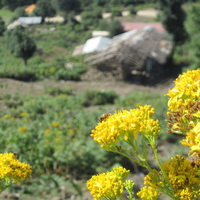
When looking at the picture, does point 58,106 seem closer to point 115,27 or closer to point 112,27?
point 112,27

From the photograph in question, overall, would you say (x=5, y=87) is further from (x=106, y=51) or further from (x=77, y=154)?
(x=77, y=154)

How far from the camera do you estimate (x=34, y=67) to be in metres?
22.1

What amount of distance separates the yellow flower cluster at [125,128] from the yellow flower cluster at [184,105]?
112 millimetres

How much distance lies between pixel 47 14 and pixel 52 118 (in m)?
4.52

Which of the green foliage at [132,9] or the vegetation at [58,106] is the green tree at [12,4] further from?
the green foliage at [132,9]

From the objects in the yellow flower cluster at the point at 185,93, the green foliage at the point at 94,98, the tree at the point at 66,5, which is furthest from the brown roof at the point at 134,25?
the yellow flower cluster at the point at 185,93

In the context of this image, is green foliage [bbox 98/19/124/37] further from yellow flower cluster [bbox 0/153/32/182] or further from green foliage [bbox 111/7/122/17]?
yellow flower cluster [bbox 0/153/32/182]

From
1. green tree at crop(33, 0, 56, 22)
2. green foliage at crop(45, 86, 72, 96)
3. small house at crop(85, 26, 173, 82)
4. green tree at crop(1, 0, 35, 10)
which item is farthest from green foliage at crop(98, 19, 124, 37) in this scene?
green tree at crop(1, 0, 35, 10)

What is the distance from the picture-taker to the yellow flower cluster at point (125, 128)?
179 centimetres

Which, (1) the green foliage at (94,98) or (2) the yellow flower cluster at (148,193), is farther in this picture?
(1) the green foliage at (94,98)

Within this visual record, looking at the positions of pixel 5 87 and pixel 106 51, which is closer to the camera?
pixel 5 87

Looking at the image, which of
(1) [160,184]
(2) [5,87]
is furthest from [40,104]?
(1) [160,184]

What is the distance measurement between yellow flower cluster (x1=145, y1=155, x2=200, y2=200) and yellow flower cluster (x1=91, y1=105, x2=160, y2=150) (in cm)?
20

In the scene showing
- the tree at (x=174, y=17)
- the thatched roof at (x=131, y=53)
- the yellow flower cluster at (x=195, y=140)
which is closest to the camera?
the yellow flower cluster at (x=195, y=140)
